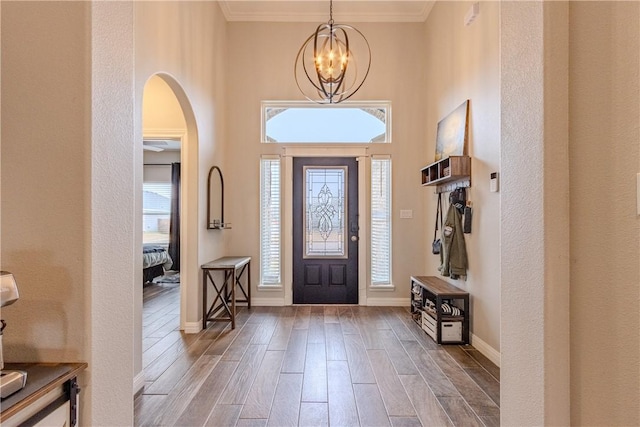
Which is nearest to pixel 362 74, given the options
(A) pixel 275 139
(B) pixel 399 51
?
(B) pixel 399 51

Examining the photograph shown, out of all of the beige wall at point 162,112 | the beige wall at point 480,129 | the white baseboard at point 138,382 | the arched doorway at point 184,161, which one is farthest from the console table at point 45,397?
the beige wall at point 162,112

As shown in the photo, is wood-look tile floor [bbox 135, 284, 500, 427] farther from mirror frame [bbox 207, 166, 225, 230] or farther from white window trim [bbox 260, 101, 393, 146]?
white window trim [bbox 260, 101, 393, 146]

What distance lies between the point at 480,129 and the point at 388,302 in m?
2.83

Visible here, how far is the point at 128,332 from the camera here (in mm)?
1421

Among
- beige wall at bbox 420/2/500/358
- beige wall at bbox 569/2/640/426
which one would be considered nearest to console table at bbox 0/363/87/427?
beige wall at bbox 569/2/640/426

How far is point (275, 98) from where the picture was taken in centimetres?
514

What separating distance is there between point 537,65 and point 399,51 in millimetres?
4251

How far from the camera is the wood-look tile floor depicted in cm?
225

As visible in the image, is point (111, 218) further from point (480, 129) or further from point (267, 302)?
point (267, 302)

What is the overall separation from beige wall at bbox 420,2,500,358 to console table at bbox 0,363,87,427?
10.1ft

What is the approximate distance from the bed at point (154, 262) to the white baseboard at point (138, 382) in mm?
4101

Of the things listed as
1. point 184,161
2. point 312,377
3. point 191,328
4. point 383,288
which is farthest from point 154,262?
point 312,377

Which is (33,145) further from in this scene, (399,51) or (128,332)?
(399,51)

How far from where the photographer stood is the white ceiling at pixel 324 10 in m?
4.81
